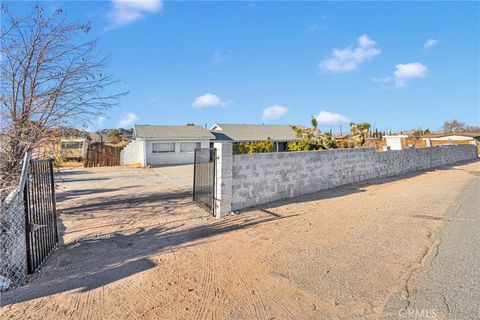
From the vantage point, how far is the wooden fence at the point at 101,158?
23.7 m

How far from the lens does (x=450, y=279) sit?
3.72m

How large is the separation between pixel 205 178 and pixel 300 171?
326cm

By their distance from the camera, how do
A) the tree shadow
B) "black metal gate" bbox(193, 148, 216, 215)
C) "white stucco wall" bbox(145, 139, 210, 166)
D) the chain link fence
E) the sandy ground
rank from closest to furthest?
1. the sandy ground
2. the chain link fence
3. "black metal gate" bbox(193, 148, 216, 215)
4. the tree shadow
5. "white stucco wall" bbox(145, 139, 210, 166)

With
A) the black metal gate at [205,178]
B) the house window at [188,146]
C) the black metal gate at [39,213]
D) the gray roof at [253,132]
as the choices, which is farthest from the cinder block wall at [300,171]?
the gray roof at [253,132]

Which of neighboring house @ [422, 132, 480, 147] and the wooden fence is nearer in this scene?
the wooden fence

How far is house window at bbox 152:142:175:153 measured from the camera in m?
24.0

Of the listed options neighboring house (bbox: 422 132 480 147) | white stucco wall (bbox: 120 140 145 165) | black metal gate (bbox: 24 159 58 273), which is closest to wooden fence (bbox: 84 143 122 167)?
white stucco wall (bbox: 120 140 145 165)

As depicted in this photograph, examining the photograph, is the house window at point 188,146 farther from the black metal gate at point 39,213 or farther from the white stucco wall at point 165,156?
the black metal gate at point 39,213

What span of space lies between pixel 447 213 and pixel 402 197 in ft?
6.88

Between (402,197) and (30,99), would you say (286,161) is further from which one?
(30,99)

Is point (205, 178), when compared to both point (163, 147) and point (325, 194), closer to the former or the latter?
point (325, 194)

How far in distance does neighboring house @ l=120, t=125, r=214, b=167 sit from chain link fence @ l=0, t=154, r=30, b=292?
770 inches

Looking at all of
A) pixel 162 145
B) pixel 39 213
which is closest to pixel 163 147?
pixel 162 145

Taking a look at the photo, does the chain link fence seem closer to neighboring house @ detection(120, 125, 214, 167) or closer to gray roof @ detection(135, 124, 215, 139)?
neighboring house @ detection(120, 125, 214, 167)
